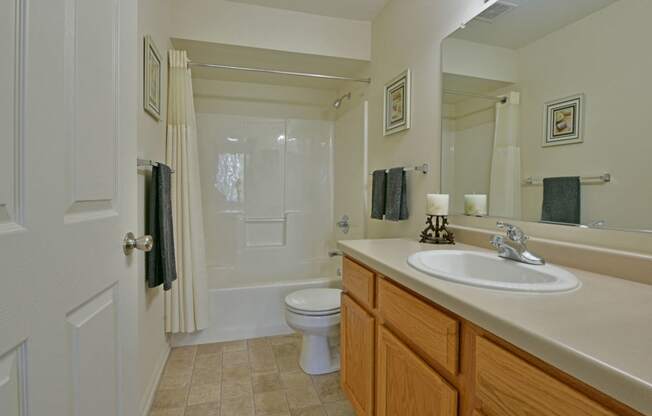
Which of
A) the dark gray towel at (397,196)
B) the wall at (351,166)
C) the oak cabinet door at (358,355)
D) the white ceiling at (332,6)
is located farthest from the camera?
the wall at (351,166)

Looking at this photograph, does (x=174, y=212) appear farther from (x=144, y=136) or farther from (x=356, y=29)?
(x=356, y=29)

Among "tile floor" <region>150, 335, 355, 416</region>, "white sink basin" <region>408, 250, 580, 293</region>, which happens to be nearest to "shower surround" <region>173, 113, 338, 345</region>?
"tile floor" <region>150, 335, 355, 416</region>

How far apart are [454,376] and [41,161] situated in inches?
37.2

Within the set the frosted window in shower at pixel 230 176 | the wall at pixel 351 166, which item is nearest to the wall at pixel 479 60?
the wall at pixel 351 166

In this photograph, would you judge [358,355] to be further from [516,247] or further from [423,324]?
[516,247]

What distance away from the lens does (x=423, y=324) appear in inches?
34.7

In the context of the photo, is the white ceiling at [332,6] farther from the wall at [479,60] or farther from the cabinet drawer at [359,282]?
the cabinet drawer at [359,282]

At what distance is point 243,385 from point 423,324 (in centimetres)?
137

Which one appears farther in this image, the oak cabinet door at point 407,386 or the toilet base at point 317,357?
the toilet base at point 317,357

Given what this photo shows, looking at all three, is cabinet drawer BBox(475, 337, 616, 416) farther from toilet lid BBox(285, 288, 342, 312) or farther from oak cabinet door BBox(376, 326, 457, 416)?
toilet lid BBox(285, 288, 342, 312)

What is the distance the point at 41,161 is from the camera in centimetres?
51

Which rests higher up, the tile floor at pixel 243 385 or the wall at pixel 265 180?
the wall at pixel 265 180

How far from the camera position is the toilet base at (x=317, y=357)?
6.36 ft

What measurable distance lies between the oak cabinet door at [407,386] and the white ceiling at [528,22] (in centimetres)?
119
